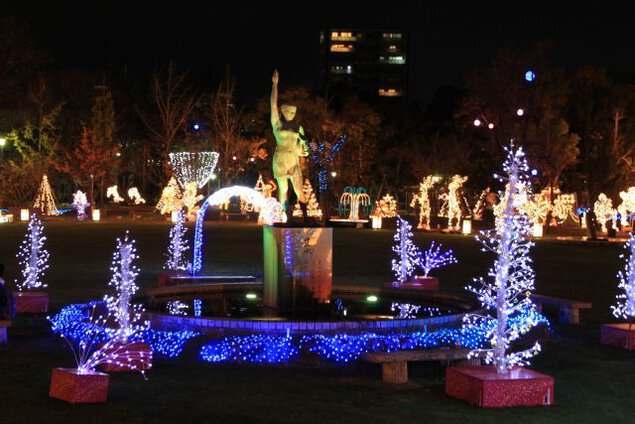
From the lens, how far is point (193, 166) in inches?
1922

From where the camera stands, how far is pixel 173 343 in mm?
10828

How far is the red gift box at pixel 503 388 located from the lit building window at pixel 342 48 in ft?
474

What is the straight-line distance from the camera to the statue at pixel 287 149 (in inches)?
557

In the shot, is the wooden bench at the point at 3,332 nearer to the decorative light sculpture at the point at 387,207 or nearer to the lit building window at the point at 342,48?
the decorative light sculpture at the point at 387,207

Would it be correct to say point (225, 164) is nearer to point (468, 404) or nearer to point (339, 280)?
point (339, 280)

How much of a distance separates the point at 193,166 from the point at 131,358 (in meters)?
39.9

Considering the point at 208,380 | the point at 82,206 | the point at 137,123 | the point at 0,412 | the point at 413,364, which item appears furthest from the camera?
the point at 137,123

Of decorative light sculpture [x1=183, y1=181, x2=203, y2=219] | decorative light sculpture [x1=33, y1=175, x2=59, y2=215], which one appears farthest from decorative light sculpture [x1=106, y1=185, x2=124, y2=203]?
decorative light sculpture [x1=183, y1=181, x2=203, y2=219]

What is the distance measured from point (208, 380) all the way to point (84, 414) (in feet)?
5.61

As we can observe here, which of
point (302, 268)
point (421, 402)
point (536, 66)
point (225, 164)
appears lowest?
point (421, 402)

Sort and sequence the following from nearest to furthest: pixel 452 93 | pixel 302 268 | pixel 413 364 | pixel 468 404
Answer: pixel 468 404 → pixel 413 364 → pixel 302 268 → pixel 452 93

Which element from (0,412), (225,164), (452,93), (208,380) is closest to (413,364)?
(208,380)

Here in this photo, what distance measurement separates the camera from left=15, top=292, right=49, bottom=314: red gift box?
1316 cm

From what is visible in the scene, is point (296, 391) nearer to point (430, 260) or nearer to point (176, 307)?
point (176, 307)
